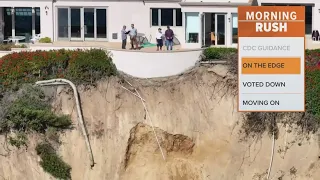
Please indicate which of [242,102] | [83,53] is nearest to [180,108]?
[83,53]

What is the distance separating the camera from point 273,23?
3847 cm

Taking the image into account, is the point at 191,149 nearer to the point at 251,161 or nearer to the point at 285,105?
the point at 251,161

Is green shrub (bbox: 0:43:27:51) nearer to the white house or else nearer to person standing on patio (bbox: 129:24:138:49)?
the white house

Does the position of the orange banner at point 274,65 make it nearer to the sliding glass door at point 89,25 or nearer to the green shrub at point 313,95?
the green shrub at point 313,95

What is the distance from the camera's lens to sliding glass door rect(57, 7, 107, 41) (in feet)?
185

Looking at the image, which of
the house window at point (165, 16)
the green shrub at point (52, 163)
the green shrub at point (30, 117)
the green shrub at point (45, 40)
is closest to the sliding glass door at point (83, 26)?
the green shrub at point (45, 40)

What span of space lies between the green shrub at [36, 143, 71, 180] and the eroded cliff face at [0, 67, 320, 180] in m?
0.27

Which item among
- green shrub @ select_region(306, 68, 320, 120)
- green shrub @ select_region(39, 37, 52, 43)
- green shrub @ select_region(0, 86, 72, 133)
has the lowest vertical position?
green shrub @ select_region(0, 86, 72, 133)

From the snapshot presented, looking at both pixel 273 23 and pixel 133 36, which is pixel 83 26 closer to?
pixel 133 36

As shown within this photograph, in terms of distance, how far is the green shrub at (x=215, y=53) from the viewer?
51784 mm

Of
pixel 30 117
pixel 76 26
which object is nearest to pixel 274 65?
pixel 30 117

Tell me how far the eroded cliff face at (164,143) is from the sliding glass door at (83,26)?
23.1 feet

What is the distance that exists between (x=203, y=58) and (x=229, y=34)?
3820 millimetres

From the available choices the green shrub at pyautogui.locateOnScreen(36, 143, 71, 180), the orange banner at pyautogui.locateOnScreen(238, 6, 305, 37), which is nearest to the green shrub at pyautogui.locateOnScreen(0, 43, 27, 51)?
the green shrub at pyautogui.locateOnScreen(36, 143, 71, 180)
